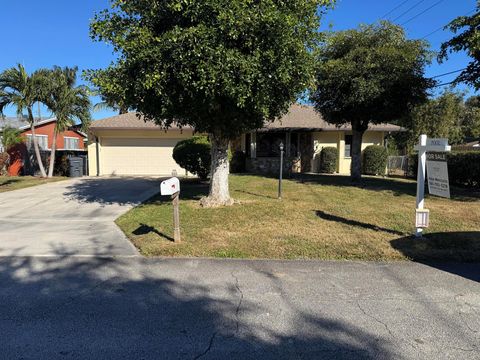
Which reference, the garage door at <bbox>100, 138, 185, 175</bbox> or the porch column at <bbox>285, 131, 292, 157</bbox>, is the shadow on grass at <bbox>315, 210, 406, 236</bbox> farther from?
the garage door at <bbox>100, 138, 185, 175</bbox>

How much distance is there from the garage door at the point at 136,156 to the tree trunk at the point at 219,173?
40.2 feet

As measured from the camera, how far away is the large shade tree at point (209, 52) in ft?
23.6

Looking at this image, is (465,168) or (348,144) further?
(348,144)

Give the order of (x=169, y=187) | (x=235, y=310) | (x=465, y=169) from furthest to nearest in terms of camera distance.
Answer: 1. (x=465, y=169)
2. (x=169, y=187)
3. (x=235, y=310)

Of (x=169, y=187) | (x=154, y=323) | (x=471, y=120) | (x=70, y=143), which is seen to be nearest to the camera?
(x=154, y=323)

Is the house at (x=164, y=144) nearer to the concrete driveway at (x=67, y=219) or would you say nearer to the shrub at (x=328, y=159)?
the shrub at (x=328, y=159)

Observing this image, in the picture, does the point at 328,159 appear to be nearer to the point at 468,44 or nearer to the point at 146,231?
the point at 468,44

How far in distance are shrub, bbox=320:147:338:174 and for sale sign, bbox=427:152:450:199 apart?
14.5 metres

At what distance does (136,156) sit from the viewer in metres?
22.0

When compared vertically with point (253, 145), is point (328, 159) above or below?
below

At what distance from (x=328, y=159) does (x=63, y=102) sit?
45.5 feet

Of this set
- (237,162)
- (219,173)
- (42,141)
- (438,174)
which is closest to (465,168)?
(438,174)

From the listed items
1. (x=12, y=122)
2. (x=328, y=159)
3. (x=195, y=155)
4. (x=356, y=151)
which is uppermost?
(x=12, y=122)

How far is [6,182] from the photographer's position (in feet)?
59.2
